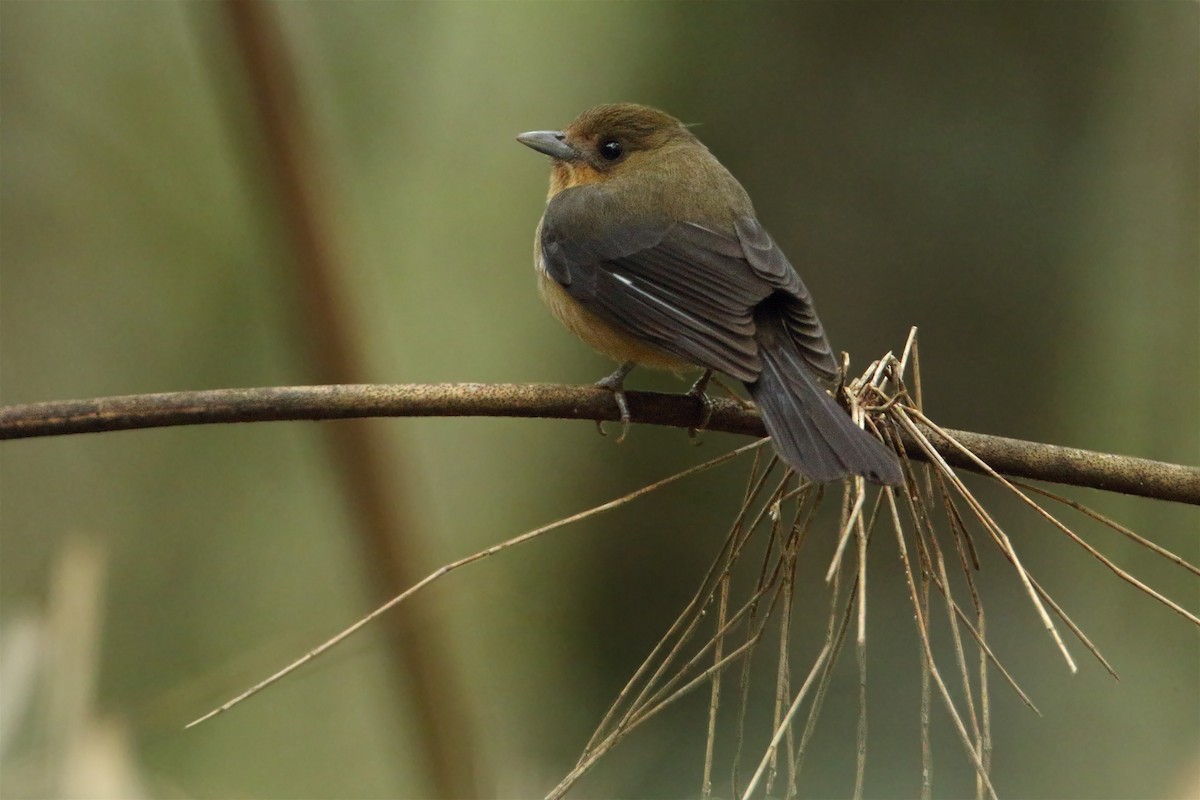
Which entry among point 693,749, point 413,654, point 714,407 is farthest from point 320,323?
point 693,749

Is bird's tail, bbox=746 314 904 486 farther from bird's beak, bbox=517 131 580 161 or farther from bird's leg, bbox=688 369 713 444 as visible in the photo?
bird's beak, bbox=517 131 580 161

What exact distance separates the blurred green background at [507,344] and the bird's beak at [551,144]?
548mm

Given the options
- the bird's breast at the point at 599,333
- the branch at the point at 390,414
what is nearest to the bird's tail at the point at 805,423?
the branch at the point at 390,414

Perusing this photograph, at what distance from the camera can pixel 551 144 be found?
11.4 feet

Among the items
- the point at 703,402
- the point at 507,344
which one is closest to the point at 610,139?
the point at 703,402

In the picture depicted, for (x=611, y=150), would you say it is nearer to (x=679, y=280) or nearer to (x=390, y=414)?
(x=679, y=280)

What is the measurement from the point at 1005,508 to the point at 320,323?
2.16 metres

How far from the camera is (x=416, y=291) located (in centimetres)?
Answer: 526

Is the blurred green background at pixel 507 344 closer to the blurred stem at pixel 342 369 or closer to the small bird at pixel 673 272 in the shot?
the blurred stem at pixel 342 369

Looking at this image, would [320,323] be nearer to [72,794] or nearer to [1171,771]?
[72,794]

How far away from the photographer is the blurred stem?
2.98 metres

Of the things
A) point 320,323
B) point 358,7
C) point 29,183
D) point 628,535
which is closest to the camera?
point 320,323

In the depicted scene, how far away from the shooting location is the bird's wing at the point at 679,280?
8.40ft

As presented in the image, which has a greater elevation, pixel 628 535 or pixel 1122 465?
pixel 1122 465
